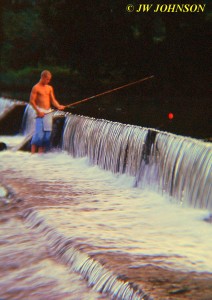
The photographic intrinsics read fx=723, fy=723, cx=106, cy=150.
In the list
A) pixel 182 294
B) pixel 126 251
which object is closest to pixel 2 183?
pixel 126 251

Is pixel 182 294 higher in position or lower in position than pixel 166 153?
lower

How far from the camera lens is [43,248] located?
22.0ft

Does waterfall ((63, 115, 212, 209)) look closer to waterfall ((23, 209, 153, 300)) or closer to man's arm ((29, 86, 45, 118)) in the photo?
man's arm ((29, 86, 45, 118))

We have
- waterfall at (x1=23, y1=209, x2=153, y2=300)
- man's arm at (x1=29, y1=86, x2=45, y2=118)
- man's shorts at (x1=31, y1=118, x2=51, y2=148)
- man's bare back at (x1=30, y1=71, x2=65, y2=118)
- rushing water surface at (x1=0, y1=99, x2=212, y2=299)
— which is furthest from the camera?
man's shorts at (x1=31, y1=118, x2=51, y2=148)

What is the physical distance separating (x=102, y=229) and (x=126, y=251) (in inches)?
36.7

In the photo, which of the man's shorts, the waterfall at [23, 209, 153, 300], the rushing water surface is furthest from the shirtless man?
the waterfall at [23, 209, 153, 300]

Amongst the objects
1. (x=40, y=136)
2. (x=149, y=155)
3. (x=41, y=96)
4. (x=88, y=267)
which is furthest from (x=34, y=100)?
(x=88, y=267)

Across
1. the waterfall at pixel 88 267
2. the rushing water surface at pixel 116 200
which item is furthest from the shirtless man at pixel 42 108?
the waterfall at pixel 88 267

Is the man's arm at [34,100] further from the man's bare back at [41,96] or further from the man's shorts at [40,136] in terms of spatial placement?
the man's shorts at [40,136]

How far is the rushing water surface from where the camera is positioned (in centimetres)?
641

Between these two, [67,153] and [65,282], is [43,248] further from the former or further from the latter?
[67,153]

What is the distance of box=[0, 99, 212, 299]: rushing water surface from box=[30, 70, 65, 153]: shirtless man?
0.97 feet

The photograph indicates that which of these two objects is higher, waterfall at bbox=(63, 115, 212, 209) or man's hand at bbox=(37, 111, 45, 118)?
Answer: man's hand at bbox=(37, 111, 45, 118)

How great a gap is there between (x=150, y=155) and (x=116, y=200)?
3.72 ft
